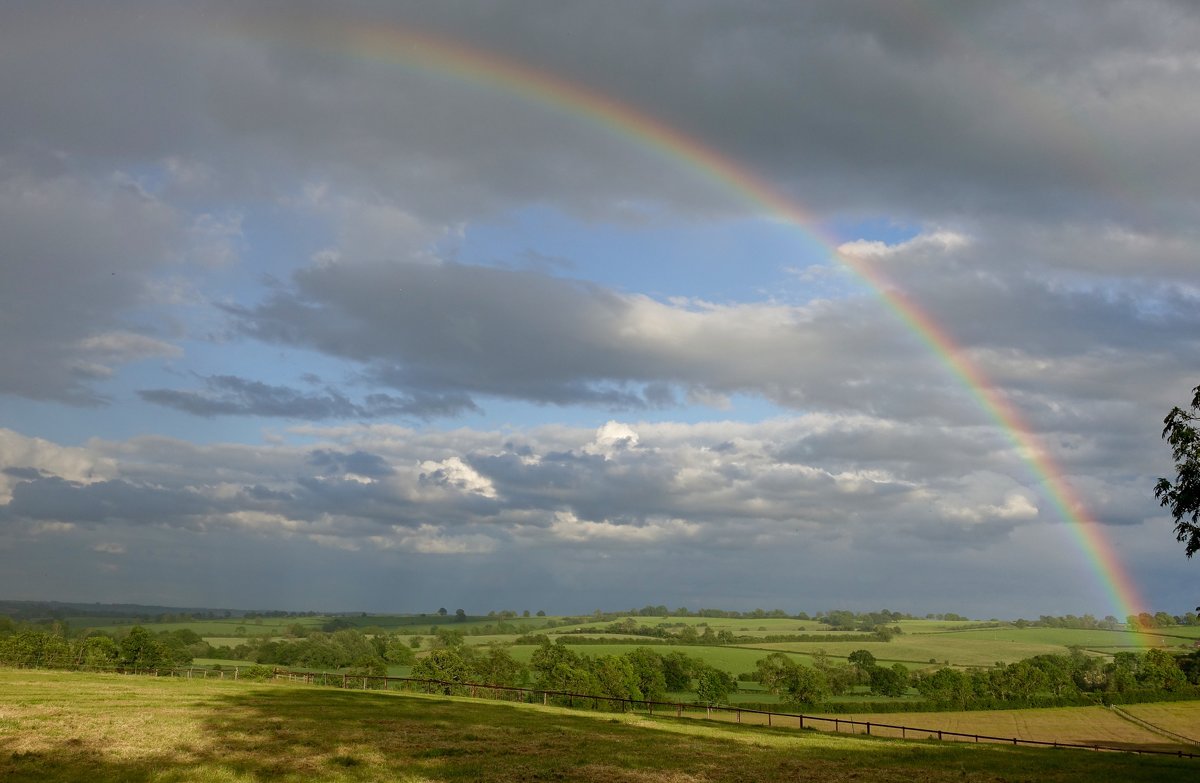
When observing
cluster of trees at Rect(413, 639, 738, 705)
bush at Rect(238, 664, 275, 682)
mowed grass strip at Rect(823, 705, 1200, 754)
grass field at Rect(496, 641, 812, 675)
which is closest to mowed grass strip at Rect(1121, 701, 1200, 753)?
mowed grass strip at Rect(823, 705, 1200, 754)

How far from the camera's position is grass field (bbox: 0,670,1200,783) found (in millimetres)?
26109

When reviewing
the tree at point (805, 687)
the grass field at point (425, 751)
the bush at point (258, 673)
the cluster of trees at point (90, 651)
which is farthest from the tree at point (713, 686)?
the grass field at point (425, 751)

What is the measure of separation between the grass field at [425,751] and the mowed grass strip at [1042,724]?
156 feet

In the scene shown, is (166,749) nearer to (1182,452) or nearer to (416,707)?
(416,707)

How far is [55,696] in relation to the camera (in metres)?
47.5

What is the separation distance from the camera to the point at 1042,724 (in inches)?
3880

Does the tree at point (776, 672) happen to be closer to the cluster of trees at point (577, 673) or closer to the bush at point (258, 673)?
the cluster of trees at point (577, 673)

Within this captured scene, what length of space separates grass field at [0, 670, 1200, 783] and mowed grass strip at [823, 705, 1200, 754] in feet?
156

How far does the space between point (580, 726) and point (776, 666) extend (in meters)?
111

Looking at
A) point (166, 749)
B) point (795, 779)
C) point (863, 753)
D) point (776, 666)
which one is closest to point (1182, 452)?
point (863, 753)

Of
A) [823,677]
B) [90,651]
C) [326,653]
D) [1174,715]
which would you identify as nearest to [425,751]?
[1174,715]

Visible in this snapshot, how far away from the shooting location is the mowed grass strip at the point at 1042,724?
273 ft

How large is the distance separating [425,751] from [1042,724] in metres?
92.8

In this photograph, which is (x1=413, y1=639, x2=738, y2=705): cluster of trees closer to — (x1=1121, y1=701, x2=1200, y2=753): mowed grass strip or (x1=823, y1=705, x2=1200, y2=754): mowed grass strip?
(x1=823, y1=705, x2=1200, y2=754): mowed grass strip
